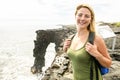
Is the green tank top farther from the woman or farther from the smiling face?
the smiling face

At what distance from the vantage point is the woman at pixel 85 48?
400cm

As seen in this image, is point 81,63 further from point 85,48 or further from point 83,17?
point 83,17

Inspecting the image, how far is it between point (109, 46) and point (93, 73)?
420 inches

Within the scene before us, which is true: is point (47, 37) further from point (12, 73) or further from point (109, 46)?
point (109, 46)

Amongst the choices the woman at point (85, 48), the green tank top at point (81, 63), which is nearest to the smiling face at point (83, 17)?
the woman at point (85, 48)

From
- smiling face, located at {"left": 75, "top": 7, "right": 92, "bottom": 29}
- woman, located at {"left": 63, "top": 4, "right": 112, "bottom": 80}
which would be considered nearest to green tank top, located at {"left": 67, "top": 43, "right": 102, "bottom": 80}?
woman, located at {"left": 63, "top": 4, "right": 112, "bottom": 80}

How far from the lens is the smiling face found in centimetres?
422

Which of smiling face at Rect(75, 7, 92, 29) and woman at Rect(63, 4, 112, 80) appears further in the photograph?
smiling face at Rect(75, 7, 92, 29)

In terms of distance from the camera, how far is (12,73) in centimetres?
5166

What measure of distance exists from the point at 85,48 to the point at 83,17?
1.73 ft

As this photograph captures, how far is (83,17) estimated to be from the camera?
13.9 feet

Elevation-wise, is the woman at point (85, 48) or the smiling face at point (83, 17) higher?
the smiling face at point (83, 17)

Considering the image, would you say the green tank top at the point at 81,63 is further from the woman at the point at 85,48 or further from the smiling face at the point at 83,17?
the smiling face at the point at 83,17

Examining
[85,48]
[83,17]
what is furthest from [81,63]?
[83,17]
